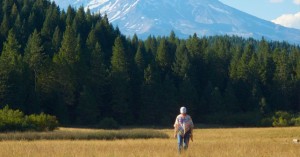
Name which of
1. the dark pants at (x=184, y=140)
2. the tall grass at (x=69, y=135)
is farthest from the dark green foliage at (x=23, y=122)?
the dark pants at (x=184, y=140)

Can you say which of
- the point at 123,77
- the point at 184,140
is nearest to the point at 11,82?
the point at 123,77

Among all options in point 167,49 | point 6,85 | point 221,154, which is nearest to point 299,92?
point 167,49

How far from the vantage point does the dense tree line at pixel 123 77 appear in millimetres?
81312

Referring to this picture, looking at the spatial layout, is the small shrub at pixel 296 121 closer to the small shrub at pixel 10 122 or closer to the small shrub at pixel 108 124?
the small shrub at pixel 108 124

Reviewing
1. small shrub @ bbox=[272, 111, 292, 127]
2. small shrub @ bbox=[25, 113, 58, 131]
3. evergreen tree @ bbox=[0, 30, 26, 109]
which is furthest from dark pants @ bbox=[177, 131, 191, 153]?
small shrub @ bbox=[272, 111, 292, 127]

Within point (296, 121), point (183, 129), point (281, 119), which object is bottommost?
point (183, 129)

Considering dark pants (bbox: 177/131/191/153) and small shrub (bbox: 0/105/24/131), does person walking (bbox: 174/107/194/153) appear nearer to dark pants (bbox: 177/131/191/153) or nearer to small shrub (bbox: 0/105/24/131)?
dark pants (bbox: 177/131/191/153)

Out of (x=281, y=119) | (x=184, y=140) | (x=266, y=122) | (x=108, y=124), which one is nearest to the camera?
(x=184, y=140)

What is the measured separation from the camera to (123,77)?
9106 centimetres

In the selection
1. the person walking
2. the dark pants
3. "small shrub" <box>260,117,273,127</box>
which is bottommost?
the dark pants

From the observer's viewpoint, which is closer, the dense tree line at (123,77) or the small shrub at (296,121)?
the dense tree line at (123,77)

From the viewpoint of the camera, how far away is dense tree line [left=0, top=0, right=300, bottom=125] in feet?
267

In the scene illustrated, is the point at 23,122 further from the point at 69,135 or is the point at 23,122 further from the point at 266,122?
the point at 266,122

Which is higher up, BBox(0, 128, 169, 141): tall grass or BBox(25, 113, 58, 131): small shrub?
BBox(25, 113, 58, 131): small shrub
